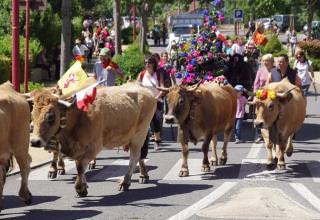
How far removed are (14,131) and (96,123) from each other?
48.2 inches

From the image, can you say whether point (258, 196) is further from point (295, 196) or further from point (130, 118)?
point (130, 118)

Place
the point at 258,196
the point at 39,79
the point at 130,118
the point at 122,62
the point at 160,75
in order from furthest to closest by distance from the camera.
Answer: the point at 39,79 → the point at 122,62 → the point at 160,75 → the point at 130,118 → the point at 258,196

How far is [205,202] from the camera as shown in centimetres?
1043

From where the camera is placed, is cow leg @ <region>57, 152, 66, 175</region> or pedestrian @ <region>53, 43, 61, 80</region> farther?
pedestrian @ <region>53, 43, 61, 80</region>

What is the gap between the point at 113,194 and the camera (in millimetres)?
11133

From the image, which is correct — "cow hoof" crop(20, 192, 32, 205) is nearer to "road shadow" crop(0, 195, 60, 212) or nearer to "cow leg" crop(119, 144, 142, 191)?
"road shadow" crop(0, 195, 60, 212)

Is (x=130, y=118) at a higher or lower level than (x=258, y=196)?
higher

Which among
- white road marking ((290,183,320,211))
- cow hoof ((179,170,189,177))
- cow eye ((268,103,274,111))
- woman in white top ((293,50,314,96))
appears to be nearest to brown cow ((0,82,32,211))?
cow hoof ((179,170,189,177))

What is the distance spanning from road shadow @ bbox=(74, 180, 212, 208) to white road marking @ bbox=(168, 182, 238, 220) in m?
0.28

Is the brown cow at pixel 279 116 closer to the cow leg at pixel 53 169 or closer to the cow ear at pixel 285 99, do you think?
the cow ear at pixel 285 99

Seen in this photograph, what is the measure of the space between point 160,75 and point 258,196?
5.36 meters

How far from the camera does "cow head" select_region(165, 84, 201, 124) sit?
12.4m

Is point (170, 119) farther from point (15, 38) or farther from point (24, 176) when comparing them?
point (15, 38)

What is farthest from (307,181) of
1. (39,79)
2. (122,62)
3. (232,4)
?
(232,4)
